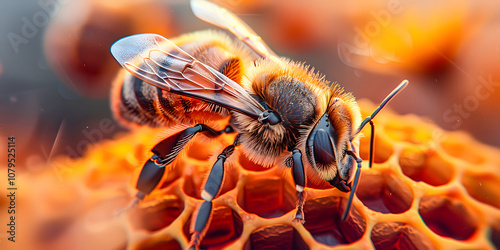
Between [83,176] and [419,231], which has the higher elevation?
[419,231]

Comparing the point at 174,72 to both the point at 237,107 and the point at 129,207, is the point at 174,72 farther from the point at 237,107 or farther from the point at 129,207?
the point at 129,207

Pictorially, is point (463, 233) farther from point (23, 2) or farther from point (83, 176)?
point (23, 2)

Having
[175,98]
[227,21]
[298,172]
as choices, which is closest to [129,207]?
[175,98]

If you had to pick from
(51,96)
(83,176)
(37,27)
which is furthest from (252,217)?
(37,27)

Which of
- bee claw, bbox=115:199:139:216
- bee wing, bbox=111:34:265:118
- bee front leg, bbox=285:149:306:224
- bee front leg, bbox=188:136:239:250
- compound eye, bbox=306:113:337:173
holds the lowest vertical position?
bee claw, bbox=115:199:139:216

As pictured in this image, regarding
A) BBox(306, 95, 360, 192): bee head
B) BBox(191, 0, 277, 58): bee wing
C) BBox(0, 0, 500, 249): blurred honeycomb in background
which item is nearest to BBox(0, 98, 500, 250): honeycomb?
BBox(0, 0, 500, 249): blurred honeycomb in background

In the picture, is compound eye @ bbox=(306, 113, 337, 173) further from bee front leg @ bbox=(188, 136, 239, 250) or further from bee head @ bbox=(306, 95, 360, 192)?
bee front leg @ bbox=(188, 136, 239, 250)
